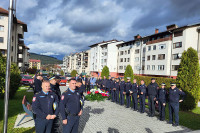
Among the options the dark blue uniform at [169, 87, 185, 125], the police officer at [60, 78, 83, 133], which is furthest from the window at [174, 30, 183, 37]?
the police officer at [60, 78, 83, 133]

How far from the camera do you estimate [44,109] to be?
4.02 metres

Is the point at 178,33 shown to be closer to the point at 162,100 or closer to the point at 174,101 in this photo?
the point at 162,100

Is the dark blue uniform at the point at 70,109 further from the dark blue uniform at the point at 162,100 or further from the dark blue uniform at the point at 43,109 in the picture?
the dark blue uniform at the point at 162,100

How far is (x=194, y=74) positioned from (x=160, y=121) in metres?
5.84

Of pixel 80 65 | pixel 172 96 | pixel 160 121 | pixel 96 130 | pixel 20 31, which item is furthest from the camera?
pixel 80 65

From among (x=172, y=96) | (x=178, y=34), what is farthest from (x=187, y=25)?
(x=172, y=96)

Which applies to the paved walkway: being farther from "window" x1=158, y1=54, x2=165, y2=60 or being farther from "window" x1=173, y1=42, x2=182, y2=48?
"window" x1=158, y1=54, x2=165, y2=60

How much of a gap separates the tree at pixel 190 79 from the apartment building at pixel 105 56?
155ft

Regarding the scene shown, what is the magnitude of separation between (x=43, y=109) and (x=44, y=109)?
1.1 inches

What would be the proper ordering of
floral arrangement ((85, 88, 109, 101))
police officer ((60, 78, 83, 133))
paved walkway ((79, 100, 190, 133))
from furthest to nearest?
floral arrangement ((85, 88, 109, 101)), paved walkway ((79, 100, 190, 133)), police officer ((60, 78, 83, 133))

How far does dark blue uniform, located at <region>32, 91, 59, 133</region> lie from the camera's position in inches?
155

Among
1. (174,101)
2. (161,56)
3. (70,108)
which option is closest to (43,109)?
(70,108)

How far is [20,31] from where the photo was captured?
134 feet

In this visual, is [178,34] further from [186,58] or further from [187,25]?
[186,58]
